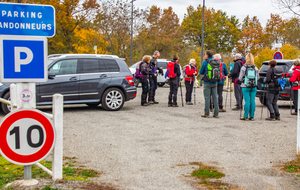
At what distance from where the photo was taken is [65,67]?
10953mm

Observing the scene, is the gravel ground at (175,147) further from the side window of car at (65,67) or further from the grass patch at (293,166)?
the side window of car at (65,67)

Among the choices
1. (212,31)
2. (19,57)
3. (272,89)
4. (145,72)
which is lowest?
→ (272,89)

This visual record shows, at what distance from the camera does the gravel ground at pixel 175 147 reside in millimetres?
4770

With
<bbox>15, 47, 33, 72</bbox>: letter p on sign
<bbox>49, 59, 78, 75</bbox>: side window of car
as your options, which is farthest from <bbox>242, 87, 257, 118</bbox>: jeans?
<bbox>15, 47, 33, 72</bbox>: letter p on sign

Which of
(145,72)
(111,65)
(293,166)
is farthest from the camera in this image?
(145,72)

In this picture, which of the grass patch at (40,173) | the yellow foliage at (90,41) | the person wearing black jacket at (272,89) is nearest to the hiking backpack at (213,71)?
the person wearing black jacket at (272,89)

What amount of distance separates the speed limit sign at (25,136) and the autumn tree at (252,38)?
1730 inches

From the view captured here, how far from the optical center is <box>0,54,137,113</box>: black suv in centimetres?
1061

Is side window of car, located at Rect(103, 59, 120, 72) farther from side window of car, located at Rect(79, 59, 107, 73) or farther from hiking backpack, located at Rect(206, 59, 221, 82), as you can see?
hiking backpack, located at Rect(206, 59, 221, 82)

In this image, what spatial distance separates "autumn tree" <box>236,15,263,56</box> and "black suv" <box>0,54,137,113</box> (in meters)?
36.7

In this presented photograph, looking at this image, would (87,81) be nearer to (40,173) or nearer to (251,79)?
(251,79)

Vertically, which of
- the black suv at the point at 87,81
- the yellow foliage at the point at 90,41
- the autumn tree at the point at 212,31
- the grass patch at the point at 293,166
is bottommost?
the grass patch at the point at 293,166

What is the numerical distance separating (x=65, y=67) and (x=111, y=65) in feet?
5.10

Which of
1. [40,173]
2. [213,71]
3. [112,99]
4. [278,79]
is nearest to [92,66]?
[112,99]
